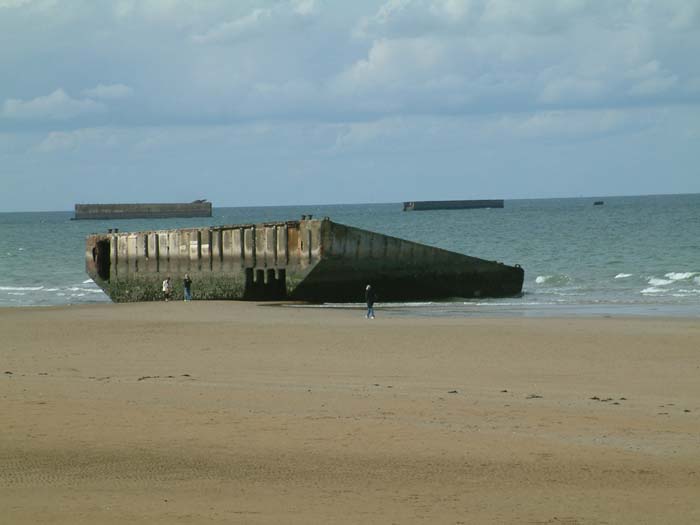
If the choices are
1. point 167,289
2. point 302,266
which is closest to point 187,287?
point 167,289

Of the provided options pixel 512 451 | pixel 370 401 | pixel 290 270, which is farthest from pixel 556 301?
pixel 512 451

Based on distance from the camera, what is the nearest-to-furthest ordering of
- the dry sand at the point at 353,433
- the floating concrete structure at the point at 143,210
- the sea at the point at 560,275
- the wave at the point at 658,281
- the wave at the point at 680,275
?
the dry sand at the point at 353,433, the sea at the point at 560,275, the wave at the point at 658,281, the wave at the point at 680,275, the floating concrete structure at the point at 143,210

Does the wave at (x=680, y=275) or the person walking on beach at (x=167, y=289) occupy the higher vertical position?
the person walking on beach at (x=167, y=289)

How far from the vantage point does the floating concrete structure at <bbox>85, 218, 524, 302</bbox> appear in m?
32.5

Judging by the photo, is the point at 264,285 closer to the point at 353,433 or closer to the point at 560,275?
the point at 560,275

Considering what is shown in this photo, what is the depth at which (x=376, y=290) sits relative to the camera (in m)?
33.5

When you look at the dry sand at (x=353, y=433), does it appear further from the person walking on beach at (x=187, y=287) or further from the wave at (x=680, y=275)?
the wave at (x=680, y=275)

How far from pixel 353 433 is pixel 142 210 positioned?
17376 cm

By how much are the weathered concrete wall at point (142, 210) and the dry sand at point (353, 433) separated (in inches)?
6436

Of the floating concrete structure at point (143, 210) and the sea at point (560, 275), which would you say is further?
the floating concrete structure at point (143, 210)

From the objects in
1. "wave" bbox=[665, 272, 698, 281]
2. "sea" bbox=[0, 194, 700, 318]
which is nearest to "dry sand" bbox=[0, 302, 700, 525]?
"sea" bbox=[0, 194, 700, 318]

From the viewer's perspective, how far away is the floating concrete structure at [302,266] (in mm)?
32469

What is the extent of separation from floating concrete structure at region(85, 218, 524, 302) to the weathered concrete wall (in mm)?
143141

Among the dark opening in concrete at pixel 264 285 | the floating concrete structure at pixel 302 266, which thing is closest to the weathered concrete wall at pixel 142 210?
the floating concrete structure at pixel 302 266
